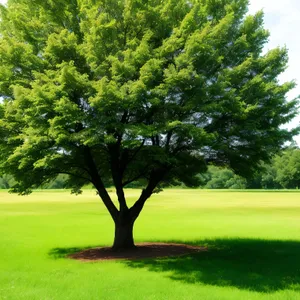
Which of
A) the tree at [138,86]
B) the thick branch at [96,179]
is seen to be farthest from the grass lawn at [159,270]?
the tree at [138,86]

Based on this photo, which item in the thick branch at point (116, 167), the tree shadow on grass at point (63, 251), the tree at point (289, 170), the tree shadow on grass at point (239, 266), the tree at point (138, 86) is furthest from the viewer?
the tree at point (289, 170)

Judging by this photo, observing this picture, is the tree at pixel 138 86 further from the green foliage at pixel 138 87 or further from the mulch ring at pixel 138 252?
the mulch ring at pixel 138 252

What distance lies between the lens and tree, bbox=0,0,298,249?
17469 mm

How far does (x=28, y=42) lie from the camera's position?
21453mm

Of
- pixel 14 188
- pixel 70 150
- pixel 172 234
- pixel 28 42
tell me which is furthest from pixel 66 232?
pixel 28 42

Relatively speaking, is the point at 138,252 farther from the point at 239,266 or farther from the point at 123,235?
the point at 239,266

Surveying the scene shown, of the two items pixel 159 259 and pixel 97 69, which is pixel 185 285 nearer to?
pixel 159 259

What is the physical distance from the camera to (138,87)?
16906 mm

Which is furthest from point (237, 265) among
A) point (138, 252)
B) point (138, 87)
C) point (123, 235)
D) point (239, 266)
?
point (138, 87)

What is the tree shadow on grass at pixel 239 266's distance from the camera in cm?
1630

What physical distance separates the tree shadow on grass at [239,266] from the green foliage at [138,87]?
5273 millimetres

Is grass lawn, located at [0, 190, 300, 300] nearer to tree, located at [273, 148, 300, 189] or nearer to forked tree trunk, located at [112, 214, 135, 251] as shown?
forked tree trunk, located at [112, 214, 135, 251]

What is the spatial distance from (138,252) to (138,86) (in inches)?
449

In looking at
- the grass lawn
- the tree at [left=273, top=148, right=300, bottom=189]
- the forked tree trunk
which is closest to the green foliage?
the forked tree trunk
